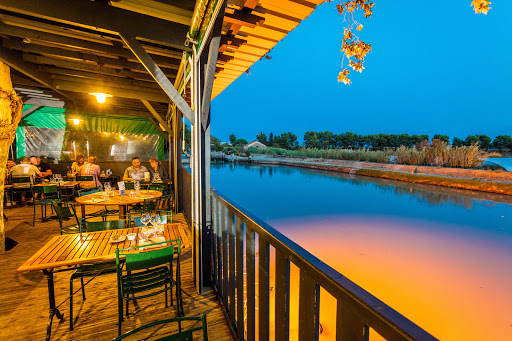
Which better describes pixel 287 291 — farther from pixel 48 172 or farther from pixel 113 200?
pixel 48 172

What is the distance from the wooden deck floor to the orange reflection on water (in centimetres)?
161

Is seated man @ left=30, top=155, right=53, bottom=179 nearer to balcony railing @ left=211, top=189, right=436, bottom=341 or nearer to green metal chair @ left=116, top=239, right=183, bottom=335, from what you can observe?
green metal chair @ left=116, top=239, right=183, bottom=335

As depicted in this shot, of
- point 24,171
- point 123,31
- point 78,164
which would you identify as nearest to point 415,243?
point 123,31

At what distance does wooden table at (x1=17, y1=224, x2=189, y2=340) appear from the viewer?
6.20ft

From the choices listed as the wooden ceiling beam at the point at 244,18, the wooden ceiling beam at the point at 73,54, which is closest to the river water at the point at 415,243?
the wooden ceiling beam at the point at 244,18

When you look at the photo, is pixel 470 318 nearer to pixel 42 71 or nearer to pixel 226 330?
pixel 226 330

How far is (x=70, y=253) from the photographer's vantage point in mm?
2068

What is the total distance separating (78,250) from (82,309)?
2.53 feet

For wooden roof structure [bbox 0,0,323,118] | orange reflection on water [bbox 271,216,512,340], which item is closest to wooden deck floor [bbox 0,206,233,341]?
orange reflection on water [bbox 271,216,512,340]

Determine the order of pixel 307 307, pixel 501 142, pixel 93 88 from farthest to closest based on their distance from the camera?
1. pixel 501 142
2. pixel 93 88
3. pixel 307 307

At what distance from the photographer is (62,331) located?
2115mm

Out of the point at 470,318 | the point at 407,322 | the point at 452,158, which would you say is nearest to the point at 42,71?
the point at 407,322

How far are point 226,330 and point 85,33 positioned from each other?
3903 millimetres

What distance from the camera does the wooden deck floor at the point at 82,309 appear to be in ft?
6.91
